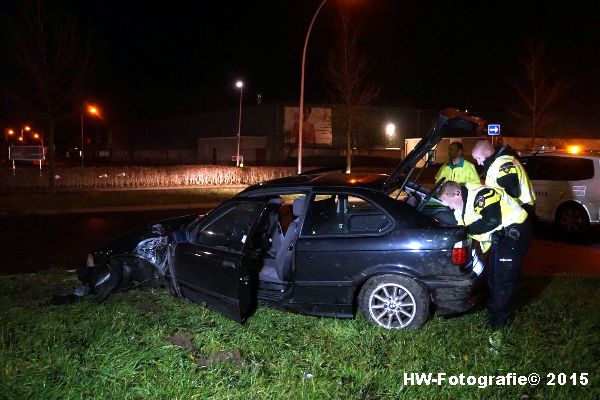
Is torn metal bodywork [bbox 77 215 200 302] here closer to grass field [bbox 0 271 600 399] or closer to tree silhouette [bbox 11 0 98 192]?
grass field [bbox 0 271 600 399]

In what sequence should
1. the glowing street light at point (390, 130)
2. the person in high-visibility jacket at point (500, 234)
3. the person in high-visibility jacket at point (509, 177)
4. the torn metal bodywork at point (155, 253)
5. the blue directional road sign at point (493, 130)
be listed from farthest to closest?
the glowing street light at point (390, 130) < the blue directional road sign at point (493, 130) < the torn metal bodywork at point (155, 253) < the person in high-visibility jacket at point (509, 177) < the person in high-visibility jacket at point (500, 234)

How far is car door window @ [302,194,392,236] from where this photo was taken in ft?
17.6

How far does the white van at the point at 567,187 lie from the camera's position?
1101 cm

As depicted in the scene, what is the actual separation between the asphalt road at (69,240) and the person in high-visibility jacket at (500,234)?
14.8 feet

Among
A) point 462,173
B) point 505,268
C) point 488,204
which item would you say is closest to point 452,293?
point 505,268

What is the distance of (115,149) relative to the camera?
259 feet

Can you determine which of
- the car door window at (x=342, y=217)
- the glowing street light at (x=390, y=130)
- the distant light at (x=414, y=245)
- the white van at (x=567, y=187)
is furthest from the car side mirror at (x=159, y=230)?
the glowing street light at (x=390, y=130)

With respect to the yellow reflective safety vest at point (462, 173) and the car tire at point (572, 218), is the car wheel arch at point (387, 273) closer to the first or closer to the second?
the yellow reflective safety vest at point (462, 173)

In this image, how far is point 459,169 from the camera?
25.4 ft

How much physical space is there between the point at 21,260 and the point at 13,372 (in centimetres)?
514

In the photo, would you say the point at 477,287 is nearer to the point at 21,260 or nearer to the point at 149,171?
the point at 21,260

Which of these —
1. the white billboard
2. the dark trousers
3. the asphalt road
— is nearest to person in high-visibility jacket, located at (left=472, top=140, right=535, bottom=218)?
the dark trousers

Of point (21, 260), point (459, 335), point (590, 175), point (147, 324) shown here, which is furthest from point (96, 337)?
point (590, 175)

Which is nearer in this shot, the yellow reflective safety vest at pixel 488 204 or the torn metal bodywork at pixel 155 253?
the yellow reflective safety vest at pixel 488 204
